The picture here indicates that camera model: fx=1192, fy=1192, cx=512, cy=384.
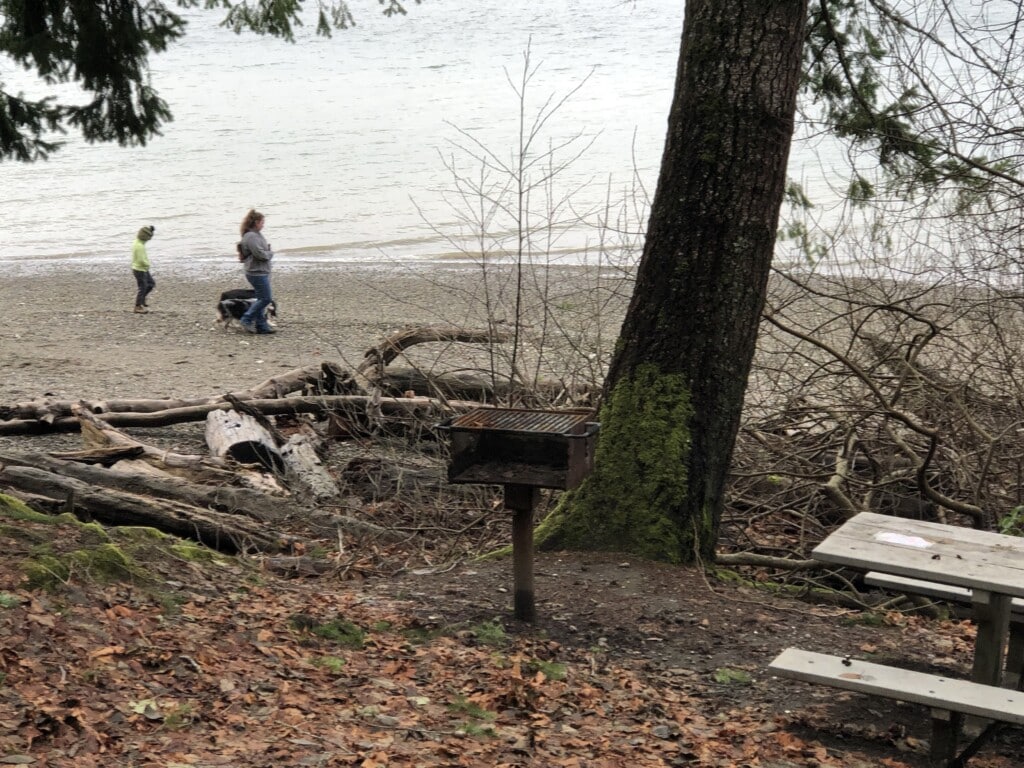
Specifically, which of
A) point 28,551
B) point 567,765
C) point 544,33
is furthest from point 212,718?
point 544,33

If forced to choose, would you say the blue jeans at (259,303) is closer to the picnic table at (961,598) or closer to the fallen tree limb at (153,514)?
the fallen tree limb at (153,514)

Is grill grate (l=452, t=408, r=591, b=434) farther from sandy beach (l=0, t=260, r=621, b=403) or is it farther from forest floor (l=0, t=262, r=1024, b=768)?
sandy beach (l=0, t=260, r=621, b=403)

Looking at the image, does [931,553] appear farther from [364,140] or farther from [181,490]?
[364,140]

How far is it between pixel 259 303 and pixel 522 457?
14.0 metres

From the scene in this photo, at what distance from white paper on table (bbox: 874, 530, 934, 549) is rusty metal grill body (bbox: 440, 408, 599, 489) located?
4.25 feet

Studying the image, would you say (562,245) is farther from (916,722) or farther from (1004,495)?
(916,722)

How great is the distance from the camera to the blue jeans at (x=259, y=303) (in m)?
18.2

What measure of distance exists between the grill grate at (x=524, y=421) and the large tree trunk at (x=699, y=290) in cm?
75

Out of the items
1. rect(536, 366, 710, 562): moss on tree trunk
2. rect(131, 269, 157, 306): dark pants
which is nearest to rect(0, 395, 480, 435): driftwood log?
rect(536, 366, 710, 562): moss on tree trunk

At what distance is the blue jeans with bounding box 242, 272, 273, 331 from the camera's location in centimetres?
1819

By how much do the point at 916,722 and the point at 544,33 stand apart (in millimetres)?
84353

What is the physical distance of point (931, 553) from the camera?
15.0 feet

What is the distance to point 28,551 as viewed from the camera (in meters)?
5.44

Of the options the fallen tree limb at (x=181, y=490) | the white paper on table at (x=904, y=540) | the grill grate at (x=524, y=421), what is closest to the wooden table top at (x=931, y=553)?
the white paper on table at (x=904, y=540)
